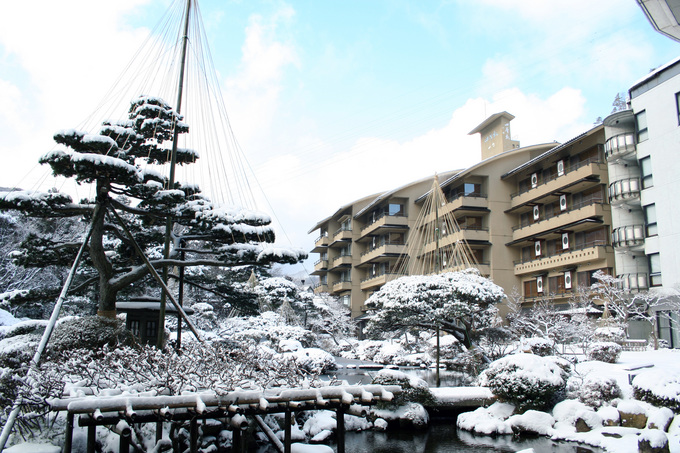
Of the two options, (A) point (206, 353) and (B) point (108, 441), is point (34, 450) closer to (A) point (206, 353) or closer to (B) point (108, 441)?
(B) point (108, 441)

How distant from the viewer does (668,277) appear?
913 inches

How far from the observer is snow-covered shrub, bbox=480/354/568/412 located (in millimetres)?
13398

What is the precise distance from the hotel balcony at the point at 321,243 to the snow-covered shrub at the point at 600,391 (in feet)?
137

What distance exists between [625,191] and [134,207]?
24.0 m

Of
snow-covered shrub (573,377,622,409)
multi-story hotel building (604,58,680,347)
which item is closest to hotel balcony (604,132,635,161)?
multi-story hotel building (604,58,680,347)

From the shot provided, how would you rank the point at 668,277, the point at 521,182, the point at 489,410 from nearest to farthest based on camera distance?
the point at 489,410 → the point at 668,277 → the point at 521,182

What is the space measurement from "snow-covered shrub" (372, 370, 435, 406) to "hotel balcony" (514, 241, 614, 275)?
56.5 feet

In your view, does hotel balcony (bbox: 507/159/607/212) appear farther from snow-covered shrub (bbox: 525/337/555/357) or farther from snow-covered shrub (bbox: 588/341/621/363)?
snow-covered shrub (bbox: 525/337/555/357)

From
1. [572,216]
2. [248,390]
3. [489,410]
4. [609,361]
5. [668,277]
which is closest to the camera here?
[248,390]

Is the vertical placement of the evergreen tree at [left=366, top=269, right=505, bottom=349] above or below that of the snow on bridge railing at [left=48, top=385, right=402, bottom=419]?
above

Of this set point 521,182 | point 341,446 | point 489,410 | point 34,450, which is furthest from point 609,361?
point 521,182

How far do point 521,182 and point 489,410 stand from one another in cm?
2416

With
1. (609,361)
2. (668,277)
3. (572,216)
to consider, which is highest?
(572,216)

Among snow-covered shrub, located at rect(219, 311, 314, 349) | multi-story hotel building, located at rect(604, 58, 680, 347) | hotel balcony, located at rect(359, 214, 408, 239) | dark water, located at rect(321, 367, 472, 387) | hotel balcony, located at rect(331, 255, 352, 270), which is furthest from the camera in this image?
hotel balcony, located at rect(331, 255, 352, 270)
